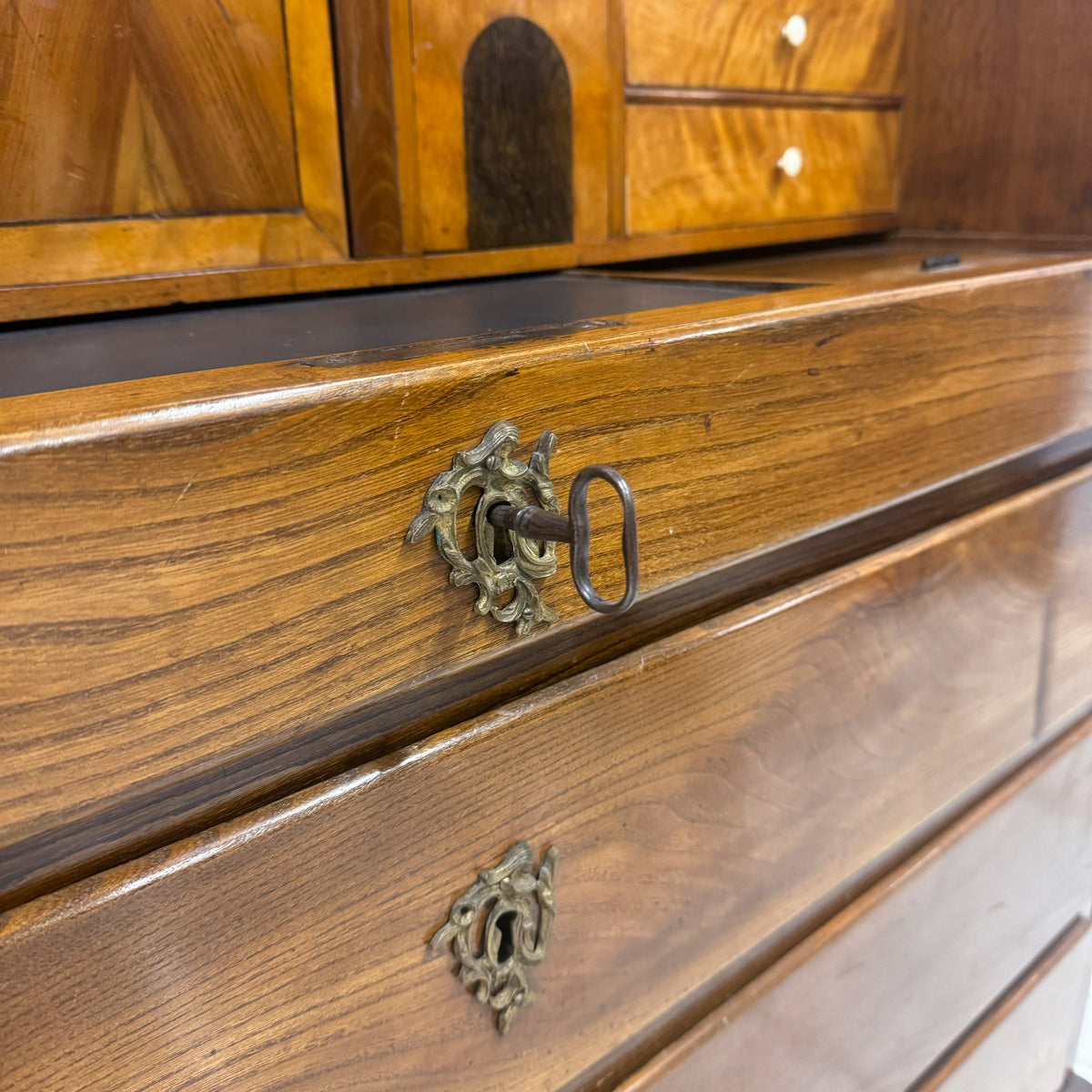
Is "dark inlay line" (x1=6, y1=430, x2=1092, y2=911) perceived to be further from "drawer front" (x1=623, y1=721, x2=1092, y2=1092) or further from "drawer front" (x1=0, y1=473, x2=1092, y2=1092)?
"drawer front" (x1=623, y1=721, x2=1092, y2=1092)

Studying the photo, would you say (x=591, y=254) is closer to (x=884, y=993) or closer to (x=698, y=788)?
(x=698, y=788)

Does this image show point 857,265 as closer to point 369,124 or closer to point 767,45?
point 767,45

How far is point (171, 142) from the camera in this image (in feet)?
1.68

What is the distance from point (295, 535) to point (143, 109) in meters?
0.33

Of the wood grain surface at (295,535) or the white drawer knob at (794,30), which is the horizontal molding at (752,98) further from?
the wood grain surface at (295,535)

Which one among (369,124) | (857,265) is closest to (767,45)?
(857,265)

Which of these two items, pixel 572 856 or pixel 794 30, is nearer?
pixel 572 856

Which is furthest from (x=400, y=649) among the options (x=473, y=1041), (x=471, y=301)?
(x=471, y=301)

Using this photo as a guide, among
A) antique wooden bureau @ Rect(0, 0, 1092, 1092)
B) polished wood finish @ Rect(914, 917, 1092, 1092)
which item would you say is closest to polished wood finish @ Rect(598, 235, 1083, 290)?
antique wooden bureau @ Rect(0, 0, 1092, 1092)

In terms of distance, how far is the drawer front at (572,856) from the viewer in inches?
11.6

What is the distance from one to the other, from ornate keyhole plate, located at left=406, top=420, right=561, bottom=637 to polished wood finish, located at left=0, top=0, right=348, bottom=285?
0.28 m

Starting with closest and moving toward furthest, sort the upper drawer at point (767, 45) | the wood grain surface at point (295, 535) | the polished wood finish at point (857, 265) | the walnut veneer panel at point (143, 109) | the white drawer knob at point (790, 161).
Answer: the wood grain surface at point (295, 535)
the walnut veneer panel at point (143, 109)
the polished wood finish at point (857, 265)
the upper drawer at point (767, 45)
the white drawer knob at point (790, 161)

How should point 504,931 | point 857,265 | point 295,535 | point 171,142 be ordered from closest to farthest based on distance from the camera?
point 295,535 < point 504,931 < point 171,142 < point 857,265

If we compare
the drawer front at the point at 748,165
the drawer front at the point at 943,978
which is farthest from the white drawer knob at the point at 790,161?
the drawer front at the point at 943,978
